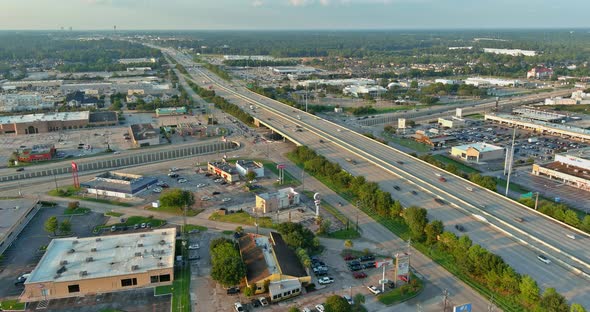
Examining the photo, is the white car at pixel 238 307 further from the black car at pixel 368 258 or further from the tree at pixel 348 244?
the tree at pixel 348 244

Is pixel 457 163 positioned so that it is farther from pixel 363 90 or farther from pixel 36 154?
pixel 363 90

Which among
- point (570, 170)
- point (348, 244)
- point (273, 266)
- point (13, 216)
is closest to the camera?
point (273, 266)

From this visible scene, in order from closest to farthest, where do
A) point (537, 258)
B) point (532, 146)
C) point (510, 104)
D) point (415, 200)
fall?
point (537, 258) → point (415, 200) → point (532, 146) → point (510, 104)

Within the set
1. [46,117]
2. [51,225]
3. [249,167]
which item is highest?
[46,117]

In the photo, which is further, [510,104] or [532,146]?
[510,104]

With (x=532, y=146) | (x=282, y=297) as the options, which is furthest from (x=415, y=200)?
(x=532, y=146)

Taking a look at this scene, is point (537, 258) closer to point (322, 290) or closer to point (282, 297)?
point (322, 290)

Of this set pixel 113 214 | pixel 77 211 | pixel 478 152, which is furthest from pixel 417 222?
pixel 77 211
